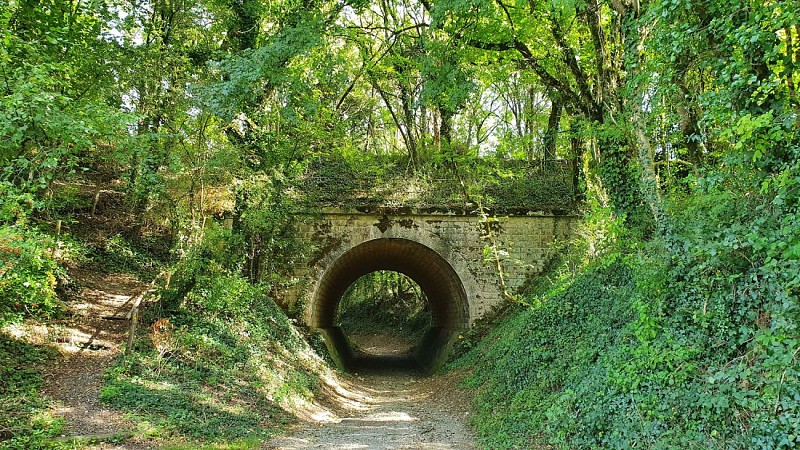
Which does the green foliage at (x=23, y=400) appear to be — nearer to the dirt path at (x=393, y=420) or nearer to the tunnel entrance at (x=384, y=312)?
the dirt path at (x=393, y=420)

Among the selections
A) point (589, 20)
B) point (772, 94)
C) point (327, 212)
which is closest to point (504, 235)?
point (327, 212)

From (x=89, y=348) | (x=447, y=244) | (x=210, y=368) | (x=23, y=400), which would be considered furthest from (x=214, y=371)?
(x=447, y=244)

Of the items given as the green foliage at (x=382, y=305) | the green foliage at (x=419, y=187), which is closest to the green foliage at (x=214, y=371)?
the green foliage at (x=419, y=187)

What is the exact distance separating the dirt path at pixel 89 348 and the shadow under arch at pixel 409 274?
17.2 feet

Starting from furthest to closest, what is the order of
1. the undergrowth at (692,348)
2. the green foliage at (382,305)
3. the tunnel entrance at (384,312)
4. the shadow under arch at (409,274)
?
the green foliage at (382,305) < the tunnel entrance at (384,312) < the shadow under arch at (409,274) < the undergrowth at (692,348)

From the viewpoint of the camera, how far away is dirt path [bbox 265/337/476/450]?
662 centimetres

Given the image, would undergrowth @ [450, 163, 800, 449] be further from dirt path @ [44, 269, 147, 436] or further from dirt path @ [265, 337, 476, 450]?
dirt path @ [44, 269, 147, 436]

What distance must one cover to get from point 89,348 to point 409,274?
10.8 meters

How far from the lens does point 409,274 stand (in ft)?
56.0

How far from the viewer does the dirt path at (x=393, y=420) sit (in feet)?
21.7

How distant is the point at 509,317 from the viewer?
12992mm

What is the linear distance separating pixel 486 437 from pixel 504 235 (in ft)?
24.9

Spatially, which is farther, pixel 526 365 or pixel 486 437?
pixel 526 365

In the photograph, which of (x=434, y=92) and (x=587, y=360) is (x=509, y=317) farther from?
(x=434, y=92)
